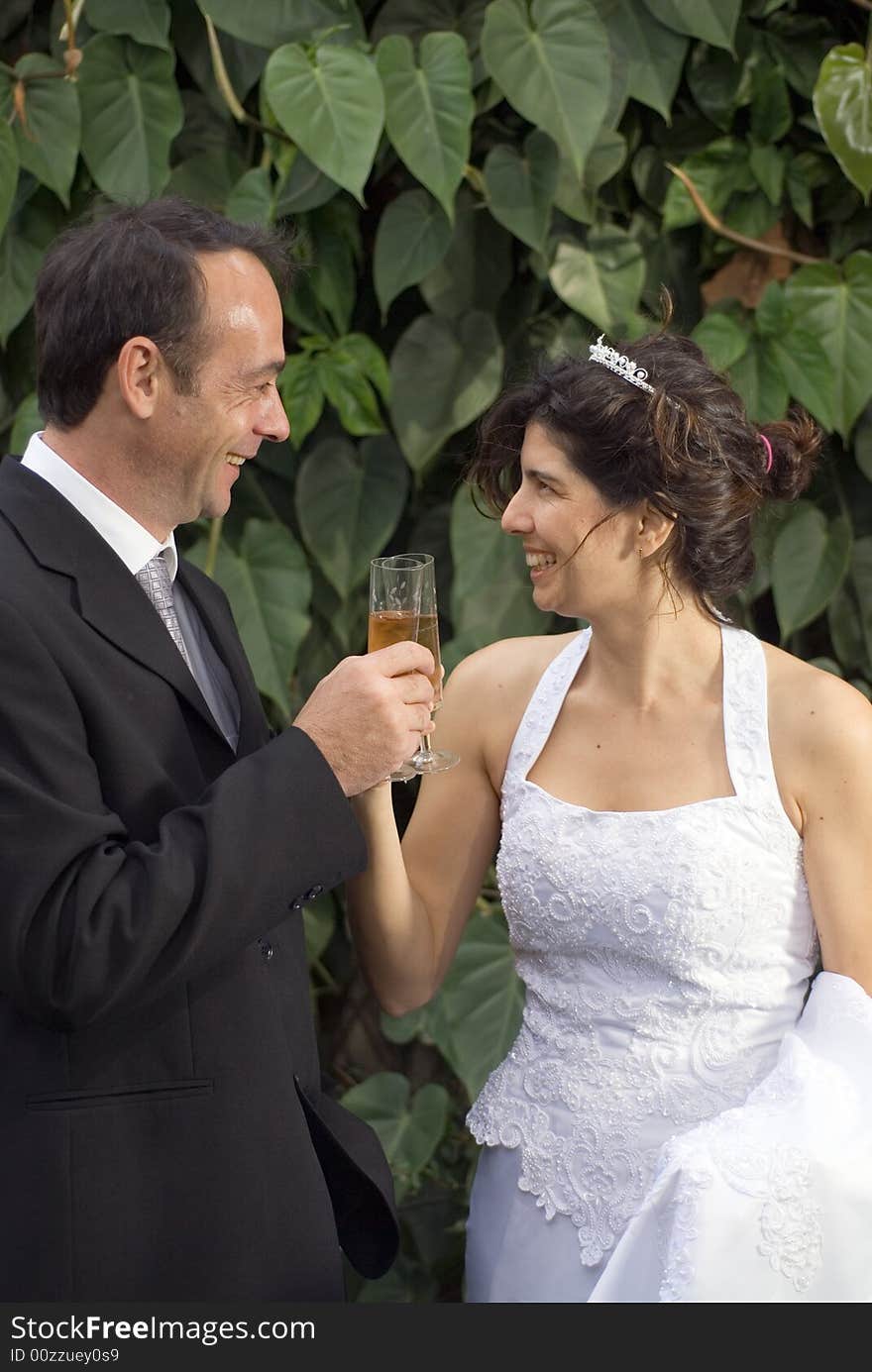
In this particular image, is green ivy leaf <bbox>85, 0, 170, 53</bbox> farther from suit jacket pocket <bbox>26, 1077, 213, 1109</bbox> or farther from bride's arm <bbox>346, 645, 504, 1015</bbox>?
suit jacket pocket <bbox>26, 1077, 213, 1109</bbox>

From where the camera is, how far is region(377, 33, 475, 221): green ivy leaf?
226 cm

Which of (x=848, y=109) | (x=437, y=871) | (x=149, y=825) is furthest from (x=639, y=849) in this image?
(x=848, y=109)

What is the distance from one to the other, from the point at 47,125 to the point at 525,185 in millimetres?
723

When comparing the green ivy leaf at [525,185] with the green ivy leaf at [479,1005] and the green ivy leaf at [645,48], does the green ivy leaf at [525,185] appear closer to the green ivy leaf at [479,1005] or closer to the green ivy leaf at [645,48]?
the green ivy leaf at [645,48]

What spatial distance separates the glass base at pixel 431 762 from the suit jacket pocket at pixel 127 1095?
1.13ft

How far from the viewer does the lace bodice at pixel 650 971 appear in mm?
1639

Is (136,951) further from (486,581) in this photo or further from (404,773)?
(486,581)

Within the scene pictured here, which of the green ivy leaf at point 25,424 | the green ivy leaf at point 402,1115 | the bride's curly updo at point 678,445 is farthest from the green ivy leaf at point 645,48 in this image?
the green ivy leaf at point 402,1115

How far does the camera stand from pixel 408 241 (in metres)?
2.40

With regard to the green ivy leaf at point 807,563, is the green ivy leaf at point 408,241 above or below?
above

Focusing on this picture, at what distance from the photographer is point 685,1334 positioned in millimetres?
1390

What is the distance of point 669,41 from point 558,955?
1477 mm

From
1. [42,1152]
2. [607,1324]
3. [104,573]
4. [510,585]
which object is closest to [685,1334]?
[607,1324]

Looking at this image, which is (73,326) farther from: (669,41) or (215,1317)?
(669,41)
